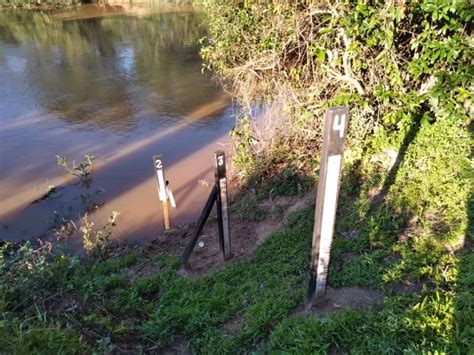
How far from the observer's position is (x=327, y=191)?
2.21m

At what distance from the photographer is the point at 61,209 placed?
6152mm

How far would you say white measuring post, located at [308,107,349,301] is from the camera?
2.05 metres

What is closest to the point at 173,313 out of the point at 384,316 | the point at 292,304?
the point at 292,304

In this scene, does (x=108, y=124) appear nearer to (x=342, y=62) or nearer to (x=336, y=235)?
(x=342, y=62)

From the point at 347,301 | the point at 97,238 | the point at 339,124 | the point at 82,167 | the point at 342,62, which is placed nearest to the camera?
the point at 339,124

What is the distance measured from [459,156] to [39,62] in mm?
13862

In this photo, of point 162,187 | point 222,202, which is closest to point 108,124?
point 162,187

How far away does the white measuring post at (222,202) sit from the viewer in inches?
140

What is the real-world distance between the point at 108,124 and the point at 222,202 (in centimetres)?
616

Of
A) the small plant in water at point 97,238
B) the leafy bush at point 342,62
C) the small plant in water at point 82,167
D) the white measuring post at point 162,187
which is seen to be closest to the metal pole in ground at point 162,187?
the white measuring post at point 162,187

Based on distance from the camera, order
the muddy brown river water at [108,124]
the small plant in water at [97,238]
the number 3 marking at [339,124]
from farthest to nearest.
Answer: the muddy brown river water at [108,124] → the small plant in water at [97,238] → the number 3 marking at [339,124]

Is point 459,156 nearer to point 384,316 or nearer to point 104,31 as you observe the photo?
point 384,316

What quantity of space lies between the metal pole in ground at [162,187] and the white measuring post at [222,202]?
65.0 inches

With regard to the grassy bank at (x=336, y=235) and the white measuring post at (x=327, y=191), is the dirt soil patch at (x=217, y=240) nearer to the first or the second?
the grassy bank at (x=336, y=235)
